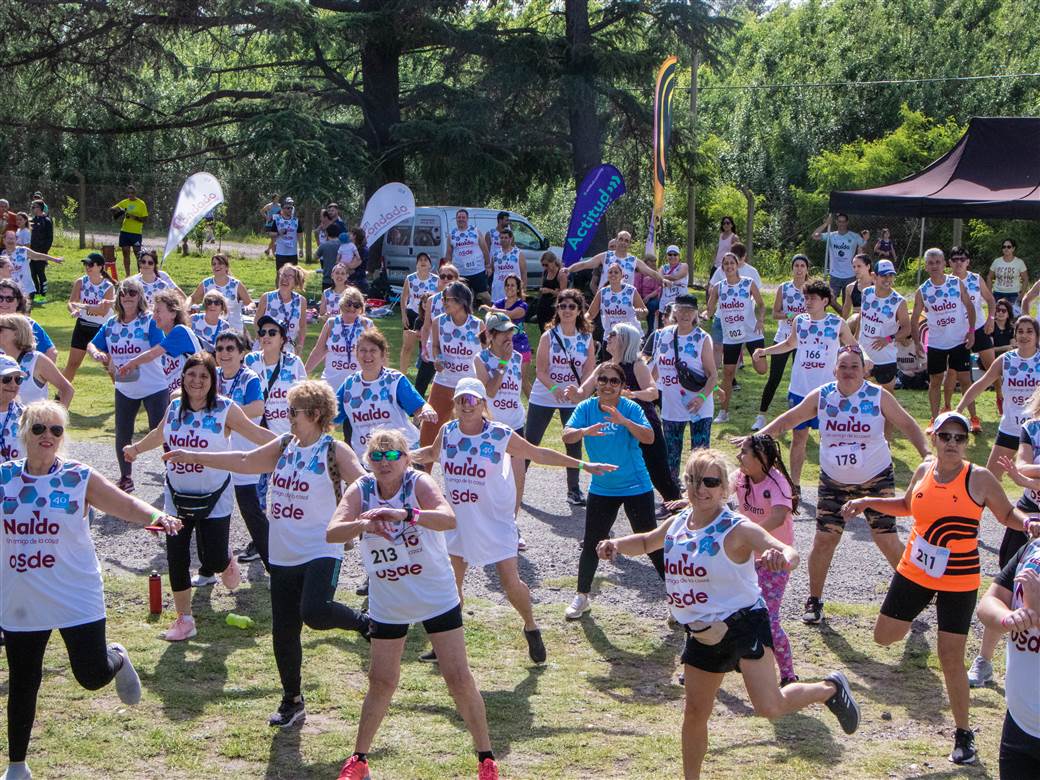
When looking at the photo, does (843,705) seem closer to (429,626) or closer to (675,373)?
(429,626)

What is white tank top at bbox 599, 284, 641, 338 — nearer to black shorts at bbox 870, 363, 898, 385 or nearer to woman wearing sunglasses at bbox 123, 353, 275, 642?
black shorts at bbox 870, 363, 898, 385

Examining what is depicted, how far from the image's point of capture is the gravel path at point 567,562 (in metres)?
8.55

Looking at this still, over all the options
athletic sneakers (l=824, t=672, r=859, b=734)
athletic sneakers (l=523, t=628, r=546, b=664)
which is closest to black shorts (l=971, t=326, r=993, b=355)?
athletic sneakers (l=523, t=628, r=546, b=664)

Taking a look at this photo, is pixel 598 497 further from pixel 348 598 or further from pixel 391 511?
pixel 391 511

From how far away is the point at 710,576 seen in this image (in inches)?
209

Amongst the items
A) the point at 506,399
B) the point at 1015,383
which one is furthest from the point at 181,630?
the point at 1015,383

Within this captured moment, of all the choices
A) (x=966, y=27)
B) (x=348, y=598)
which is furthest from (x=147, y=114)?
(x=966, y=27)

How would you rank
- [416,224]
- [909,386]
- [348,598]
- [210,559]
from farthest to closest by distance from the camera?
[416,224] → [909,386] → [348,598] → [210,559]

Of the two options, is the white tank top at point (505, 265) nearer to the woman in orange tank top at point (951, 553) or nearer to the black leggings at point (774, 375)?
the black leggings at point (774, 375)

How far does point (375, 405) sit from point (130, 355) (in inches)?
110

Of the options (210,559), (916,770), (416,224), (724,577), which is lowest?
(916,770)

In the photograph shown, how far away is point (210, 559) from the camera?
757 cm

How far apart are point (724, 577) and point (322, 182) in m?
18.7

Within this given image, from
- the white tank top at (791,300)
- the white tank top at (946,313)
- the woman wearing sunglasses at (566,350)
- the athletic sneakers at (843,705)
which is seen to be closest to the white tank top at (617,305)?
the white tank top at (791,300)
